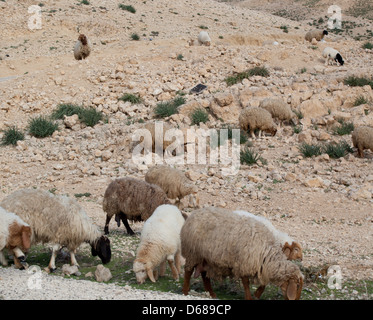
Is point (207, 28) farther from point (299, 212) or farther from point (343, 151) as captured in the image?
point (299, 212)

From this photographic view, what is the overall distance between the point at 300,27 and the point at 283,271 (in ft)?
117

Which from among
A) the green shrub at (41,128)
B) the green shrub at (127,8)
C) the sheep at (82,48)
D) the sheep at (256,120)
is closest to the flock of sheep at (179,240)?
the sheep at (256,120)

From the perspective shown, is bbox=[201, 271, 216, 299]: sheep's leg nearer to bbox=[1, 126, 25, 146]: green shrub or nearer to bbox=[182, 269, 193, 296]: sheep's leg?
bbox=[182, 269, 193, 296]: sheep's leg

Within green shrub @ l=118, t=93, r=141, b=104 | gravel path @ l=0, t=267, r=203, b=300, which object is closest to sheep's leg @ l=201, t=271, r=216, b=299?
gravel path @ l=0, t=267, r=203, b=300

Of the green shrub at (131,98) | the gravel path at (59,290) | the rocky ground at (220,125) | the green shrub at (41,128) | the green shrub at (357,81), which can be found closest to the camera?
the gravel path at (59,290)

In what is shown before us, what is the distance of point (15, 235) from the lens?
6.61 metres

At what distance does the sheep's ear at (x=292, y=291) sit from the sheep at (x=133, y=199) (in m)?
3.60

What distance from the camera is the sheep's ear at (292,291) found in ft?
18.1

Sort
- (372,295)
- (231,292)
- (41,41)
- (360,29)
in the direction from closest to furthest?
(372,295) → (231,292) → (41,41) → (360,29)

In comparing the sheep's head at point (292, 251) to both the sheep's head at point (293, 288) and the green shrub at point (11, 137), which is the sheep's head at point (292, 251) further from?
the green shrub at point (11, 137)

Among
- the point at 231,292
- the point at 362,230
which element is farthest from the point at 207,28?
the point at 231,292

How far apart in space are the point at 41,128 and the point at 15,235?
375 inches

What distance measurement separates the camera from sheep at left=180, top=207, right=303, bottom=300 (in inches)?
222

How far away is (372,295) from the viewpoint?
6070mm
